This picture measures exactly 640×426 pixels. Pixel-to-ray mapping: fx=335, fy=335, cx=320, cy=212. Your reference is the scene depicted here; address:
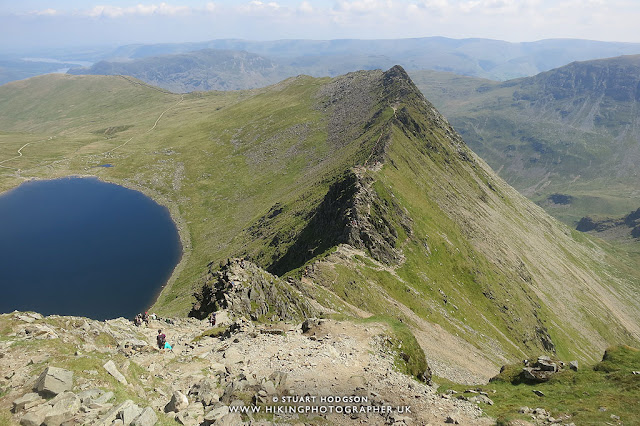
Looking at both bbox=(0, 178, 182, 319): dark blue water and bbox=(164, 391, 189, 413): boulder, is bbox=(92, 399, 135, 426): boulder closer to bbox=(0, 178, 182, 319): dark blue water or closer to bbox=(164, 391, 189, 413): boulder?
bbox=(164, 391, 189, 413): boulder

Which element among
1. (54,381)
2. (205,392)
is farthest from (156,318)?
(54,381)

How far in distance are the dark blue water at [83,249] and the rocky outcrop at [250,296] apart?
182ft

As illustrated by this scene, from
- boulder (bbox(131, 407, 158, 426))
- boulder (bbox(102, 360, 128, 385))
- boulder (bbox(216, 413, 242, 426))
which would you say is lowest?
boulder (bbox(216, 413, 242, 426))

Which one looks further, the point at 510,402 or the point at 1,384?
the point at 510,402

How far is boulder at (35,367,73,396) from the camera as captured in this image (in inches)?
794

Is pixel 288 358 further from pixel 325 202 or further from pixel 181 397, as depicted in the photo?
pixel 325 202

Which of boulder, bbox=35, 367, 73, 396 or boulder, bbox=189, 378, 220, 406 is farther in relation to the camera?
boulder, bbox=189, 378, 220, 406

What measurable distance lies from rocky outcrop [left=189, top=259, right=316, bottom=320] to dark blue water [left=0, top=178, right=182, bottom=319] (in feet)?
182

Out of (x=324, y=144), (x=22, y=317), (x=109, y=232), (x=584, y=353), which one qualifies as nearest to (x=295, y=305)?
(x=22, y=317)

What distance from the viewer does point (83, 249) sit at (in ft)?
429

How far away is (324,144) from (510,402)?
169 m

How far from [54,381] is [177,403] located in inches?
308

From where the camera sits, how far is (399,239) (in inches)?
3430

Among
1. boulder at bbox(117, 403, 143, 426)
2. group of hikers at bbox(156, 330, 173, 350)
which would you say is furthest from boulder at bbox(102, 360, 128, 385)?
group of hikers at bbox(156, 330, 173, 350)
